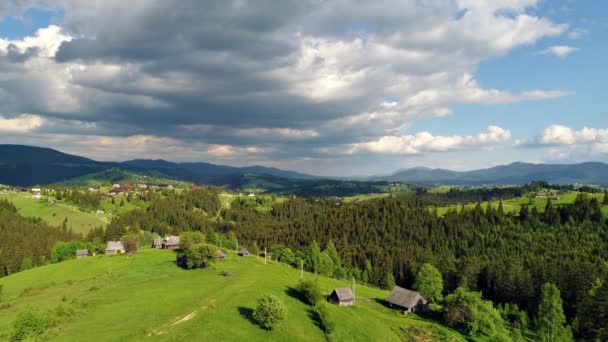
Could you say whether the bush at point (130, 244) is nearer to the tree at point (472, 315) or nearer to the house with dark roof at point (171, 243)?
the house with dark roof at point (171, 243)

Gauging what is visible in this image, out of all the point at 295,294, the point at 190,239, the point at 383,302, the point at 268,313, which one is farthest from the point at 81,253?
the point at 383,302

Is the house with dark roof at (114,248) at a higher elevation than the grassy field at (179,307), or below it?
below

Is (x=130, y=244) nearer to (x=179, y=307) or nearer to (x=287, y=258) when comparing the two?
(x=287, y=258)

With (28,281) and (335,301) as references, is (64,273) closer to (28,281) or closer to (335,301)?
(28,281)

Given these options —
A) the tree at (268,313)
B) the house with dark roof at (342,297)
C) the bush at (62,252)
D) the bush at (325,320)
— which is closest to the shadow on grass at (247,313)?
the tree at (268,313)

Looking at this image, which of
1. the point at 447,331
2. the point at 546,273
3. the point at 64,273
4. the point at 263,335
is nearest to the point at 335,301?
the point at 447,331

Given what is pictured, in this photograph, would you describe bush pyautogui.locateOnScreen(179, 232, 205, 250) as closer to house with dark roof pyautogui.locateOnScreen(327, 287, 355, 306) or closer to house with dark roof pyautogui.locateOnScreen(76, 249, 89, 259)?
house with dark roof pyautogui.locateOnScreen(76, 249, 89, 259)

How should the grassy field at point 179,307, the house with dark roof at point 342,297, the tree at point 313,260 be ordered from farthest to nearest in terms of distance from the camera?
the tree at point 313,260 < the house with dark roof at point 342,297 < the grassy field at point 179,307
